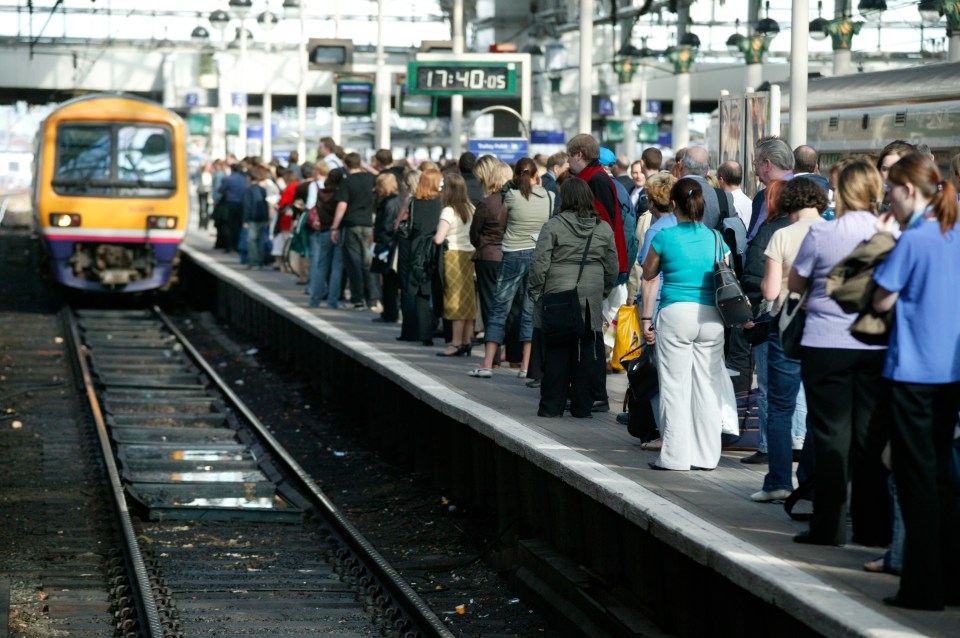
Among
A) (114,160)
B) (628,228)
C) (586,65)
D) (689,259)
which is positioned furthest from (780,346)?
(114,160)

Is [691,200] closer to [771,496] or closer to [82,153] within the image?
[771,496]

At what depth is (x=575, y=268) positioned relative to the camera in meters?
10.4

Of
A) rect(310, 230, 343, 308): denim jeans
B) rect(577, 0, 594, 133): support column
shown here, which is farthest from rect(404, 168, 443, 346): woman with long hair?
rect(310, 230, 343, 308): denim jeans

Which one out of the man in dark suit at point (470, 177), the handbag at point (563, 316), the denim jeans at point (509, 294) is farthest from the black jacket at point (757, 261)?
the man in dark suit at point (470, 177)

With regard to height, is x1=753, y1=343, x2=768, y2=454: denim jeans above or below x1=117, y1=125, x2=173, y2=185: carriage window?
below

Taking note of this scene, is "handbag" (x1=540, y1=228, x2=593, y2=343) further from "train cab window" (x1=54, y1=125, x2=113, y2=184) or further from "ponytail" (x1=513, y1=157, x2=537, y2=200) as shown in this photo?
"train cab window" (x1=54, y1=125, x2=113, y2=184)

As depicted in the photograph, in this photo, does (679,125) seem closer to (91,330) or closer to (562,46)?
(562,46)

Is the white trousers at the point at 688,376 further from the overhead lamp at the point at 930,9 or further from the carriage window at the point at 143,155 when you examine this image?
the carriage window at the point at 143,155

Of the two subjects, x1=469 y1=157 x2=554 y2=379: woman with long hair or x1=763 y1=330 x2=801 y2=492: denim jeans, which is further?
x1=469 y1=157 x2=554 y2=379: woman with long hair

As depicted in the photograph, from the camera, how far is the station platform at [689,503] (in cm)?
593

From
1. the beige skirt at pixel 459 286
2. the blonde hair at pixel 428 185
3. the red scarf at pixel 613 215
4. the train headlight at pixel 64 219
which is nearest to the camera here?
the red scarf at pixel 613 215

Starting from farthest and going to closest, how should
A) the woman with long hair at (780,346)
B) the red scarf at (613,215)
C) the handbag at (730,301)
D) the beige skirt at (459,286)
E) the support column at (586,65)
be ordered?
the support column at (586,65) < the beige skirt at (459,286) < the red scarf at (613,215) < the handbag at (730,301) < the woman with long hair at (780,346)

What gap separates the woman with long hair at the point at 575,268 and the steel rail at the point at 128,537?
9.23 ft

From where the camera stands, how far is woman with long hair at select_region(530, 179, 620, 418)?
10352 millimetres
